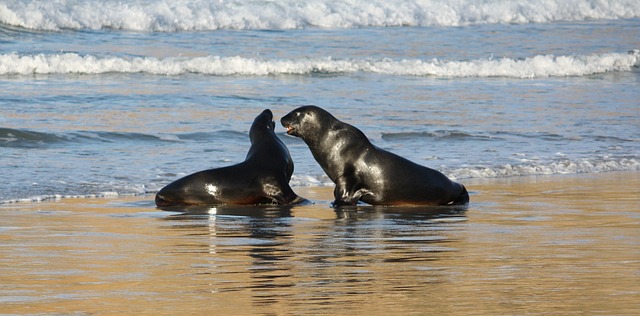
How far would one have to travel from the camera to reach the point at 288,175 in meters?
9.39

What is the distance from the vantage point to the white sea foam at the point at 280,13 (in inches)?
1087

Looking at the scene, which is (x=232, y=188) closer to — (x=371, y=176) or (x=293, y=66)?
(x=371, y=176)

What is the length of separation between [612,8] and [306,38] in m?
15.7

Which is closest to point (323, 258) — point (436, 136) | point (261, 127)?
point (261, 127)

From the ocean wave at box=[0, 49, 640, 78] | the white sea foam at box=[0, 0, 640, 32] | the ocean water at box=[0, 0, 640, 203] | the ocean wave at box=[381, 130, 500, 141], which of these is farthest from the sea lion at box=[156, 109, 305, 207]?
the white sea foam at box=[0, 0, 640, 32]

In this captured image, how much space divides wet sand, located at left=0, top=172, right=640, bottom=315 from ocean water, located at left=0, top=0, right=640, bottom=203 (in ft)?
6.34

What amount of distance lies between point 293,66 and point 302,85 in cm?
263

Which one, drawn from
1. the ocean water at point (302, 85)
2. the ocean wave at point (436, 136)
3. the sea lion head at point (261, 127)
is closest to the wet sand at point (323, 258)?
the sea lion head at point (261, 127)

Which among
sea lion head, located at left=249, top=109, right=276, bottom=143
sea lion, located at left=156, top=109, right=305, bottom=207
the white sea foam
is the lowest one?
sea lion, located at left=156, top=109, right=305, bottom=207

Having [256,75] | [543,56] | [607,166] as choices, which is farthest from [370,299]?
[543,56]

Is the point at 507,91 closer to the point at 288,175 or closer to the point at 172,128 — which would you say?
the point at 172,128

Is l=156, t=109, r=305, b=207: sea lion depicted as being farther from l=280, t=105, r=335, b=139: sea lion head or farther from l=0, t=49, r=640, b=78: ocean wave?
l=0, t=49, r=640, b=78: ocean wave

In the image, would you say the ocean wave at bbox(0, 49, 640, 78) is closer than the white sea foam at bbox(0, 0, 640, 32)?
Yes

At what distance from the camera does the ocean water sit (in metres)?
11.8
